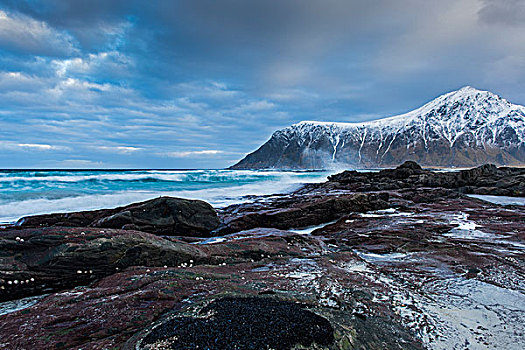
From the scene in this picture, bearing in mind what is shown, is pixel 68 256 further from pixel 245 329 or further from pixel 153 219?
pixel 153 219

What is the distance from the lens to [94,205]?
16609 mm

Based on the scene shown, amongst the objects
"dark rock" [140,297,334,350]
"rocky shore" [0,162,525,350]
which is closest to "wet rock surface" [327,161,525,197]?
"rocky shore" [0,162,525,350]

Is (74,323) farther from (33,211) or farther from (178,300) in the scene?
(33,211)

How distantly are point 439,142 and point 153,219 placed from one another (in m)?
204

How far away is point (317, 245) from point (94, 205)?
52.8 ft

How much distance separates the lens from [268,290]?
2.99 meters

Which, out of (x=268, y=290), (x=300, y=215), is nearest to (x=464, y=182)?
(x=300, y=215)

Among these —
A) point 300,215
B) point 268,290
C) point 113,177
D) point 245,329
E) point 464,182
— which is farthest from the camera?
point 113,177

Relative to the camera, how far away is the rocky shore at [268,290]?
2.06m

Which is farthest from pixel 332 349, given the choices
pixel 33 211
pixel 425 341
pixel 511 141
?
pixel 511 141

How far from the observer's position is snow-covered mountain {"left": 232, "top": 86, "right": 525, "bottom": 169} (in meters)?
158

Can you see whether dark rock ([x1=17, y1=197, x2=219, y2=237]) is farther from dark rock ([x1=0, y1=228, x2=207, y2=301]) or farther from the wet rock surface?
the wet rock surface

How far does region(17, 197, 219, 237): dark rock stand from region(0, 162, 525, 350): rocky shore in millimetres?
1805

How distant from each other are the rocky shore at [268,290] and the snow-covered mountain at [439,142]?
→ 546ft
